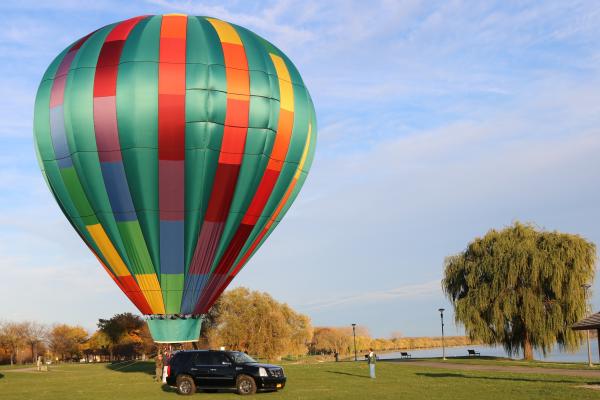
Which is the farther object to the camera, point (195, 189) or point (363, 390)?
point (195, 189)

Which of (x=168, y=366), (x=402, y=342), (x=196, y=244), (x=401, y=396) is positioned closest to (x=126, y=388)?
(x=168, y=366)

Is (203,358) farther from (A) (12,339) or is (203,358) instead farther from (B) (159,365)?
(A) (12,339)

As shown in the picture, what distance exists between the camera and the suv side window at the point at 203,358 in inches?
1008

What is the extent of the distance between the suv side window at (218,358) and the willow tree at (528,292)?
1092 inches

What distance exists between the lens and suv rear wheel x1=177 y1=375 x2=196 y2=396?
82.8 ft

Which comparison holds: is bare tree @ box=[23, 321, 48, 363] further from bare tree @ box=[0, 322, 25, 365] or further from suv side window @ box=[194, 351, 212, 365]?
suv side window @ box=[194, 351, 212, 365]

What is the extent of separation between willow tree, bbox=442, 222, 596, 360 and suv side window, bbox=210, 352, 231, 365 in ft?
91.0

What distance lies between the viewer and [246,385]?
2462 centimetres

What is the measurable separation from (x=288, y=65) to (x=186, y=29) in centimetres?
554

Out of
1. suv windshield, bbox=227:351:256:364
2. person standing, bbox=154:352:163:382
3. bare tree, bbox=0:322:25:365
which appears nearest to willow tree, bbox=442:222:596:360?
person standing, bbox=154:352:163:382

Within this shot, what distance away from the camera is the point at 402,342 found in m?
137

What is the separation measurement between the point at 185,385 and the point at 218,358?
158cm

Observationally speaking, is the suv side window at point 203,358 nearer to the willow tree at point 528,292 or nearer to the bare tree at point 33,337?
the willow tree at point 528,292

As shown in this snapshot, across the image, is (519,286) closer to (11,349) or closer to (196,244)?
(196,244)
